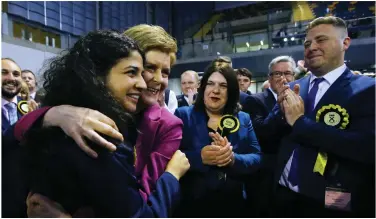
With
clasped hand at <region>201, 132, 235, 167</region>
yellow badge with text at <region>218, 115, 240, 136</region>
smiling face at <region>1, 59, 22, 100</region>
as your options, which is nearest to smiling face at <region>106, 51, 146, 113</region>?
clasped hand at <region>201, 132, 235, 167</region>

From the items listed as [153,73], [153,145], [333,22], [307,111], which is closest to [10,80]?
[153,73]

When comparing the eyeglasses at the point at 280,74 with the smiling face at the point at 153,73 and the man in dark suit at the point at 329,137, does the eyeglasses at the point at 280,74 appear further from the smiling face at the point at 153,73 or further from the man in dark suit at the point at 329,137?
the smiling face at the point at 153,73

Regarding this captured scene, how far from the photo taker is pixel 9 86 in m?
2.64

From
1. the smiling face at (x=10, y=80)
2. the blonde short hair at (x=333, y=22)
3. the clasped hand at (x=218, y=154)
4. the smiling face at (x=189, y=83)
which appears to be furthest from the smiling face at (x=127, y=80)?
the smiling face at (x=189, y=83)

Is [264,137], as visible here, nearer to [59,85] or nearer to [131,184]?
[131,184]

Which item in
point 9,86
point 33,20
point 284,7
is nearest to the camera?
point 9,86

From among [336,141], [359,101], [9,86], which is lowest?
[336,141]

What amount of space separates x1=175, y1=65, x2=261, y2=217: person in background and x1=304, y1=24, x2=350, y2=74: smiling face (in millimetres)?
520

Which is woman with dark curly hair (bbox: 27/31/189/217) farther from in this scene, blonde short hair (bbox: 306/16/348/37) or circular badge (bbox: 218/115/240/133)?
blonde short hair (bbox: 306/16/348/37)

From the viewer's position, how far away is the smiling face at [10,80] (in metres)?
2.61

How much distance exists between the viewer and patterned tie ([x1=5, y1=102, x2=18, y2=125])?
2189mm

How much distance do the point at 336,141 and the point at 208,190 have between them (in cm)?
70

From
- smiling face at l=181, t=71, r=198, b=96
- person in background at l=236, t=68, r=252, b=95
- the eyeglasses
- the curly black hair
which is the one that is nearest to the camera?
the curly black hair

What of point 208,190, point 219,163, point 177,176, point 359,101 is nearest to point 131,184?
point 177,176
